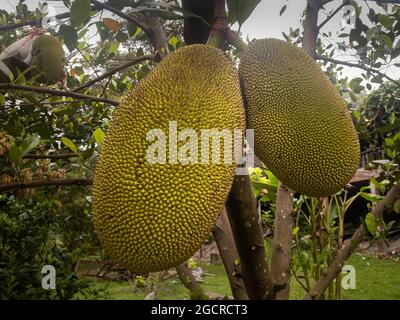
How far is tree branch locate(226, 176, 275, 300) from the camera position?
24.9 inches

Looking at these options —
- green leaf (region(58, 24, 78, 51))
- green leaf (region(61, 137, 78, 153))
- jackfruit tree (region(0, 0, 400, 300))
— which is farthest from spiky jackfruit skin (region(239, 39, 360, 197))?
green leaf (region(61, 137, 78, 153))

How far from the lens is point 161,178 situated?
1.68 ft

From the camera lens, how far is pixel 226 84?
624 millimetres

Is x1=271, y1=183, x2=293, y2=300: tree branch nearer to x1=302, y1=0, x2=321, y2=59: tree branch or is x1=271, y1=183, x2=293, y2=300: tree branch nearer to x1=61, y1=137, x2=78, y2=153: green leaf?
x1=302, y1=0, x2=321, y2=59: tree branch

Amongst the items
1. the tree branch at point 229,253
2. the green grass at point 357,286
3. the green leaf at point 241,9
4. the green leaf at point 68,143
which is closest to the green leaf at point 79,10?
the green leaf at point 241,9

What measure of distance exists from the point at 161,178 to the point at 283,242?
0.49 metres

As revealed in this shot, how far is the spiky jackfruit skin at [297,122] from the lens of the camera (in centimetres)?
66

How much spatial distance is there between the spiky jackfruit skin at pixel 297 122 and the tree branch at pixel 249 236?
3.1 inches

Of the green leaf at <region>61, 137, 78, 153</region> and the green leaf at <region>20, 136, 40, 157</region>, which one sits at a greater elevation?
the green leaf at <region>20, 136, 40, 157</region>

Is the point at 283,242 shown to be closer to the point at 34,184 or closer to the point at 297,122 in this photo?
the point at 297,122

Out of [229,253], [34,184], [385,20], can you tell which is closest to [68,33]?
[34,184]

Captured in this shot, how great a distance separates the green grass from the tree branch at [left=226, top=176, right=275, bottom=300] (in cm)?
179
